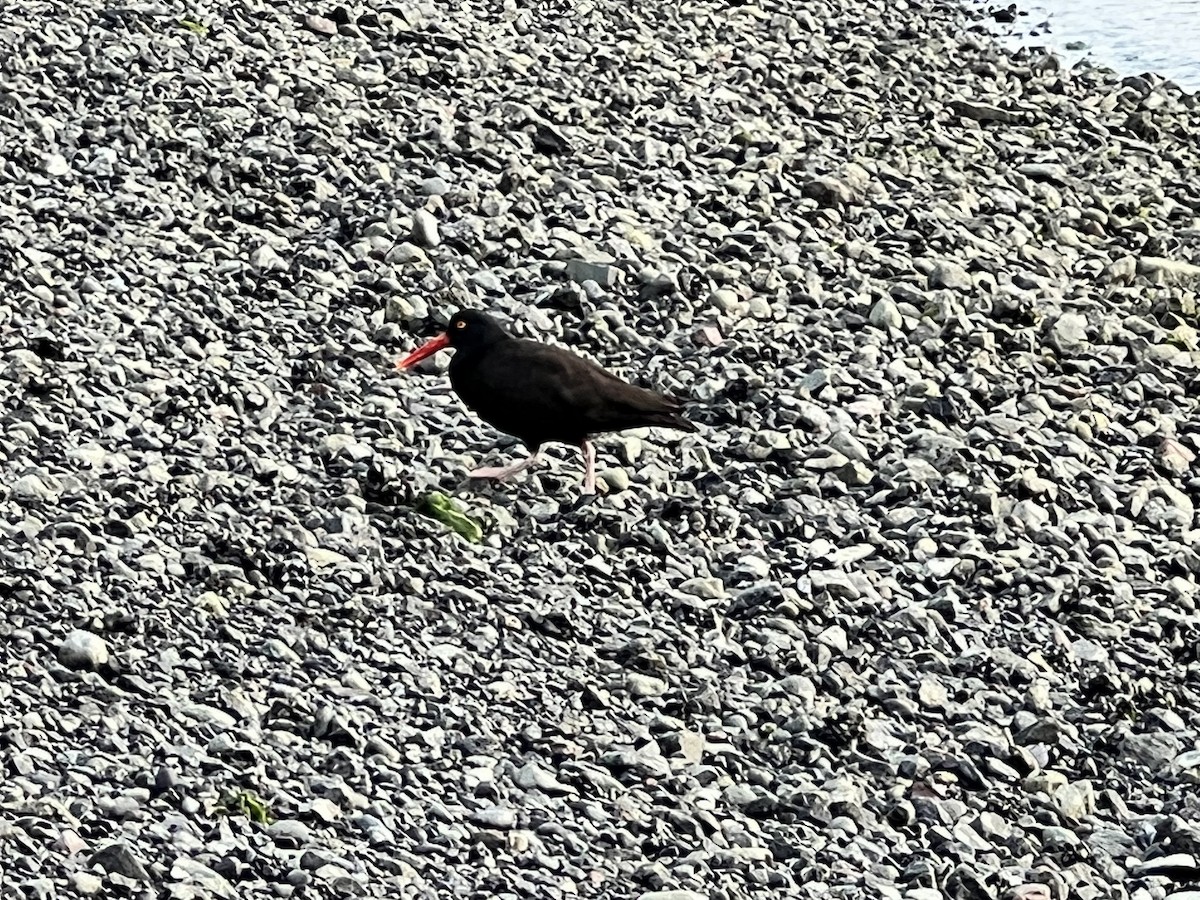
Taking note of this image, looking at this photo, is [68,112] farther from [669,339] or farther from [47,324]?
[669,339]

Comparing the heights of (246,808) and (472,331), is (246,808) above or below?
below

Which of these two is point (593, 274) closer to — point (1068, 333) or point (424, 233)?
point (424, 233)

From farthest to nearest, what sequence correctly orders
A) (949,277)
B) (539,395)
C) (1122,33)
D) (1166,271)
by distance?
(1122,33)
(1166,271)
(949,277)
(539,395)

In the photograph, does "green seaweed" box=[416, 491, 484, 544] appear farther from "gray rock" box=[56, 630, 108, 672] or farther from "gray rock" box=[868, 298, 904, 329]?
"gray rock" box=[868, 298, 904, 329]

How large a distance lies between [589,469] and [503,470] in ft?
1.41

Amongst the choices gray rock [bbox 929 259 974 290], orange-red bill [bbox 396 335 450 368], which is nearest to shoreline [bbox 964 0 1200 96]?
Answer: gray rock [bbox 929 259 974 290]

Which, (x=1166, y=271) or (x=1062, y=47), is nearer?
(x=1166, y=271)

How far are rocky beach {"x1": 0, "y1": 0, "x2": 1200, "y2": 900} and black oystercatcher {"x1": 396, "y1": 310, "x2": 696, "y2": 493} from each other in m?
0.30

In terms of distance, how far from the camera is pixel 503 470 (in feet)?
32.5

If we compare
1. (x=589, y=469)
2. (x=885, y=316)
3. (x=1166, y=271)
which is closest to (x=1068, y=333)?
(x=885, y=316)

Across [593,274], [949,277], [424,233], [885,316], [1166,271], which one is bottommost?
[424,233]

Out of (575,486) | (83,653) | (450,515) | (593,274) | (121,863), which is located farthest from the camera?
(593,274)

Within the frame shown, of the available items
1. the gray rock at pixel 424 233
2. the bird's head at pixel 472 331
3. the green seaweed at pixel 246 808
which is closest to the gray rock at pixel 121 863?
the green seaweed at pixel 246 808

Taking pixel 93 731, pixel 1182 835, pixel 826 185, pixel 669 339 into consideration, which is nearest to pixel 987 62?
pixel 826 185
